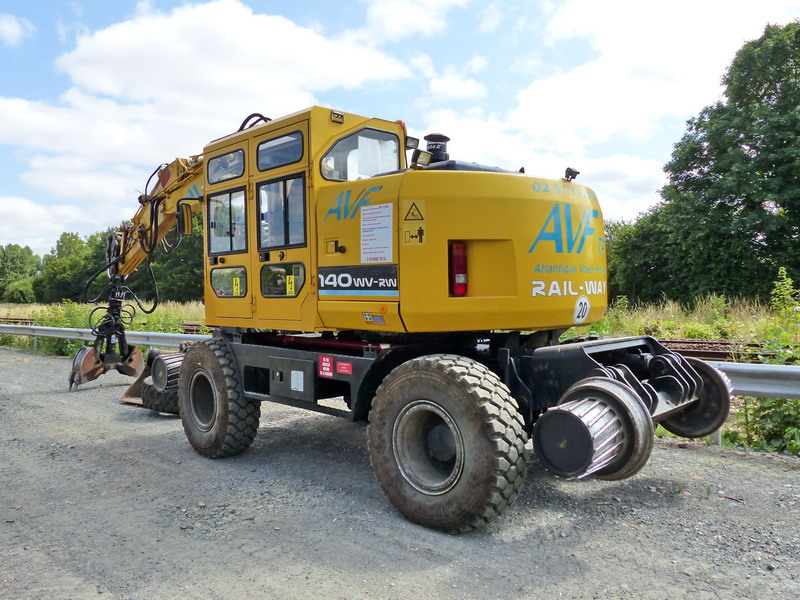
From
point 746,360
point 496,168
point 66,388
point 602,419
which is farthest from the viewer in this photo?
point 66,388

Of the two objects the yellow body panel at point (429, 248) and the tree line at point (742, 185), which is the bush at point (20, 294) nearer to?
the tree line at point (742, 185)

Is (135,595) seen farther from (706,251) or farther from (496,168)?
(706,251)

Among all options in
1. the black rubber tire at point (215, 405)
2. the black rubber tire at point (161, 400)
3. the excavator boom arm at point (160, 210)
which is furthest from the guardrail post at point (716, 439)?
the black rubber tire at point (161, 400)

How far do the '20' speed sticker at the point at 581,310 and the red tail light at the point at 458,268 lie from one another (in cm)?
92

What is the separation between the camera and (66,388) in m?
9.65

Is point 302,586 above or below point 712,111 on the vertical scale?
below

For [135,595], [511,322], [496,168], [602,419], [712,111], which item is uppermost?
[712,111]

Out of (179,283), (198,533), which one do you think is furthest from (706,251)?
(179,283)

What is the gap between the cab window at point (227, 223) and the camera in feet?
18.6

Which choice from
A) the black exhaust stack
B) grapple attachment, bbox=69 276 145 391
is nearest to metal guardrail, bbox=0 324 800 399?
the black exhaust stack

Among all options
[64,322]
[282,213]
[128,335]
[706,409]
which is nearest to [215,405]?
[282,213]

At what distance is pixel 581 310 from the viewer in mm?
4602

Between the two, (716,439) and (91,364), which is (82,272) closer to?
(91,364)

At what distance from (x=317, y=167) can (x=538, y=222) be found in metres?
1.74
